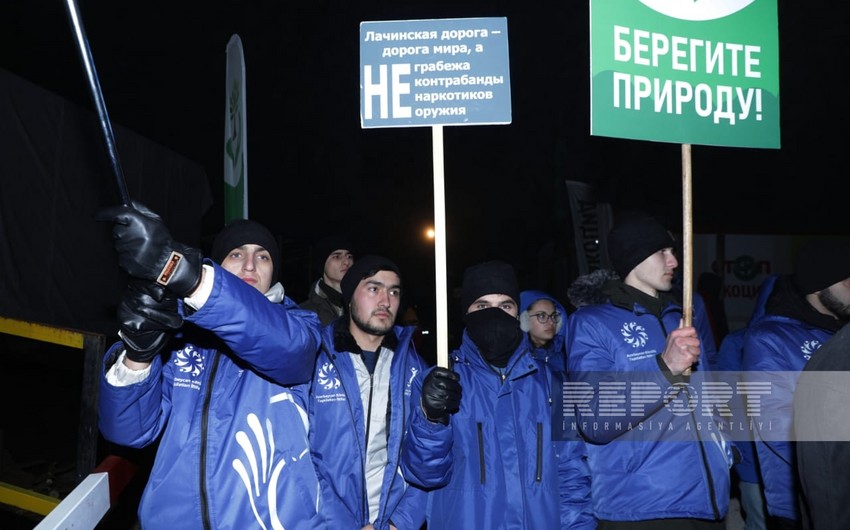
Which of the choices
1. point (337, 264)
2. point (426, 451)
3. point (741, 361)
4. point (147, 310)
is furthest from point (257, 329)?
point (337, 264)

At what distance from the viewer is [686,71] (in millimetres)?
3217

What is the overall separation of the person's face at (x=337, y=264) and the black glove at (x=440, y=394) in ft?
9.50

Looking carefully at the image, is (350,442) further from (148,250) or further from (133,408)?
(148,250)

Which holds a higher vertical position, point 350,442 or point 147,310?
point 147,310

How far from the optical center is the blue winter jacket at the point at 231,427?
86.1 inches

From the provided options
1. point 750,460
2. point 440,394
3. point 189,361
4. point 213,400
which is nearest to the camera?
point 213,400

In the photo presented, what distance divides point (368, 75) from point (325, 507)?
1.90 m

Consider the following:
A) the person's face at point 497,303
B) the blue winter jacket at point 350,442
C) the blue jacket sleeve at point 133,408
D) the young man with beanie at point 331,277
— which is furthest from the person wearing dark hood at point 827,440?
the young man with beanie at point 331,277

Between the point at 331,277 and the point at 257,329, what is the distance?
363cm

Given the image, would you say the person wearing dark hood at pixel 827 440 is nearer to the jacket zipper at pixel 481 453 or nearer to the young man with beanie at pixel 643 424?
the young man with beanie at pixel 643 424

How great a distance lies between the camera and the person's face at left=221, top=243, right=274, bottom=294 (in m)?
2.87

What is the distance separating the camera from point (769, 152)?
42.2 ft

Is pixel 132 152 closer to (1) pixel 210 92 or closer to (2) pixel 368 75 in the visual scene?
(2) pixel 368 75

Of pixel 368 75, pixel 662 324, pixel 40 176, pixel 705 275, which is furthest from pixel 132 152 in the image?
pixel 705 275
